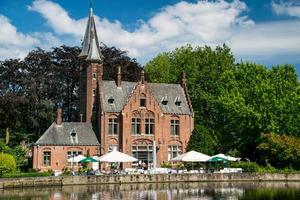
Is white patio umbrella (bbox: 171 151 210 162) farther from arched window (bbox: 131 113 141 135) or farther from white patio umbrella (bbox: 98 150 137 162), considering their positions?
arched window (bbox: 131 113 141 135)

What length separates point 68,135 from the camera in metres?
55.3

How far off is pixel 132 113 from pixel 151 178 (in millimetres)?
10944

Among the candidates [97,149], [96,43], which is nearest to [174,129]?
[97,149]

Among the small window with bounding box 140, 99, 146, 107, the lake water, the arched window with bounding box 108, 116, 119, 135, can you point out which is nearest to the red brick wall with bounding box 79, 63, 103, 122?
the arched window with bounding box 108, 116, 119, 135

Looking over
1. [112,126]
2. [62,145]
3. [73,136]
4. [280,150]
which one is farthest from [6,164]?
[280,150]

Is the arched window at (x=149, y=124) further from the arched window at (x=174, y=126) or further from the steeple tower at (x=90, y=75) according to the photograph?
the steeple tower at (x=90, y=75)

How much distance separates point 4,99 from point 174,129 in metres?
18.0

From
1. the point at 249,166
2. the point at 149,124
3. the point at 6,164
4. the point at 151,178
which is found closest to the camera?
the point at 6,164

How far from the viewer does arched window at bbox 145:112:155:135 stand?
191 ft

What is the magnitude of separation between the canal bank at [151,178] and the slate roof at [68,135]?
30.2 ft

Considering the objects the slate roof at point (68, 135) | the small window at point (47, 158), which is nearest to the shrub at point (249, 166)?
the slate roof at point (68, 135)

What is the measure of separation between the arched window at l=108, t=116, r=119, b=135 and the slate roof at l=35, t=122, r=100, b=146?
1.72 meters

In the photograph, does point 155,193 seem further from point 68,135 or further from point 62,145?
point 68,135

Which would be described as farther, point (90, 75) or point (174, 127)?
point (174, 127)
